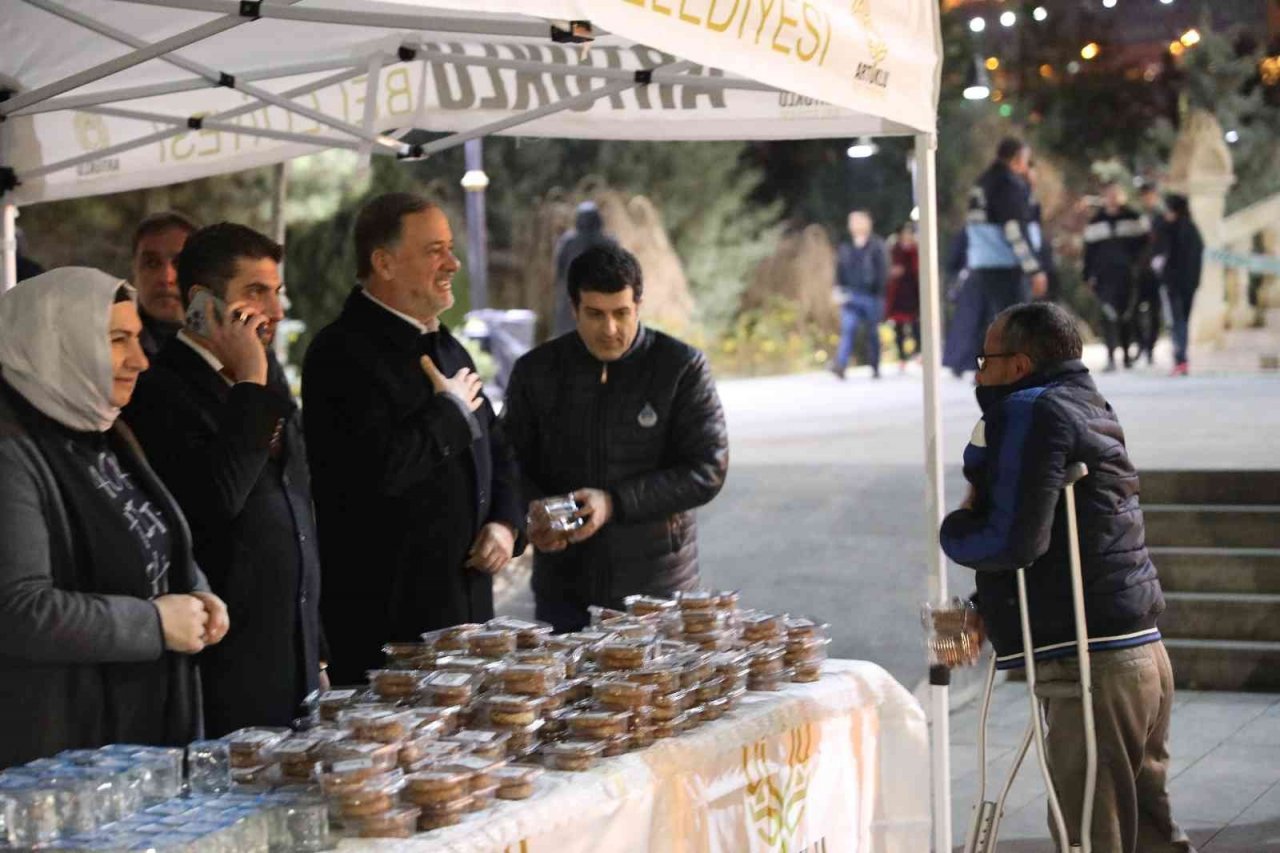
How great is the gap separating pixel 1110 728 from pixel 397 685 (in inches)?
81.9

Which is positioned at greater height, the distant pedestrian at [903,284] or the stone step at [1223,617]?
the distant pedestrian at [903,284]

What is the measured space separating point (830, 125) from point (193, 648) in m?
3.14

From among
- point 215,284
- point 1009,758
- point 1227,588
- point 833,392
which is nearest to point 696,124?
point 215,284

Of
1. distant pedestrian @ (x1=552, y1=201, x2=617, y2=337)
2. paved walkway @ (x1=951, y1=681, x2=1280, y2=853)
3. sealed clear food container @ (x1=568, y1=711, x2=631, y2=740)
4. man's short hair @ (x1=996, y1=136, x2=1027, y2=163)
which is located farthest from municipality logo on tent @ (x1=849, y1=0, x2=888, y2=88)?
man's short hair @ (x1=996, y1=136, x2=1027, y2=163)

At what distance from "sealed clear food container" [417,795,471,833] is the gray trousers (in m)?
2.09

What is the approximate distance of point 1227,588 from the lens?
879cm

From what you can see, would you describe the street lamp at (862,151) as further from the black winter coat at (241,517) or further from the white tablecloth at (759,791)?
the black winter coat at (241,517)

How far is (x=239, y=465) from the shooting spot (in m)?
3.35

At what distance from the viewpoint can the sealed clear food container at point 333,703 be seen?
326 centimetres

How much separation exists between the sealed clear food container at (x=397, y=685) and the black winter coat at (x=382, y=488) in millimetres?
662

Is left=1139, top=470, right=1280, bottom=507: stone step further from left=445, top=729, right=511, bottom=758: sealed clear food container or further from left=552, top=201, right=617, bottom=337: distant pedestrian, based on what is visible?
left=445, top=729, right=511, bottom=758: sealed clear food container

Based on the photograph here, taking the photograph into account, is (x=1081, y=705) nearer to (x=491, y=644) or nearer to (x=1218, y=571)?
(x=491, y=644)

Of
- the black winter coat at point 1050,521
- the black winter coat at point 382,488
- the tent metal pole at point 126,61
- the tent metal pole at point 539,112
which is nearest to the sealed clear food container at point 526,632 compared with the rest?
the black winter coat at point 382,488

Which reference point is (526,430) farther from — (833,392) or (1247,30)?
(1247,30)
